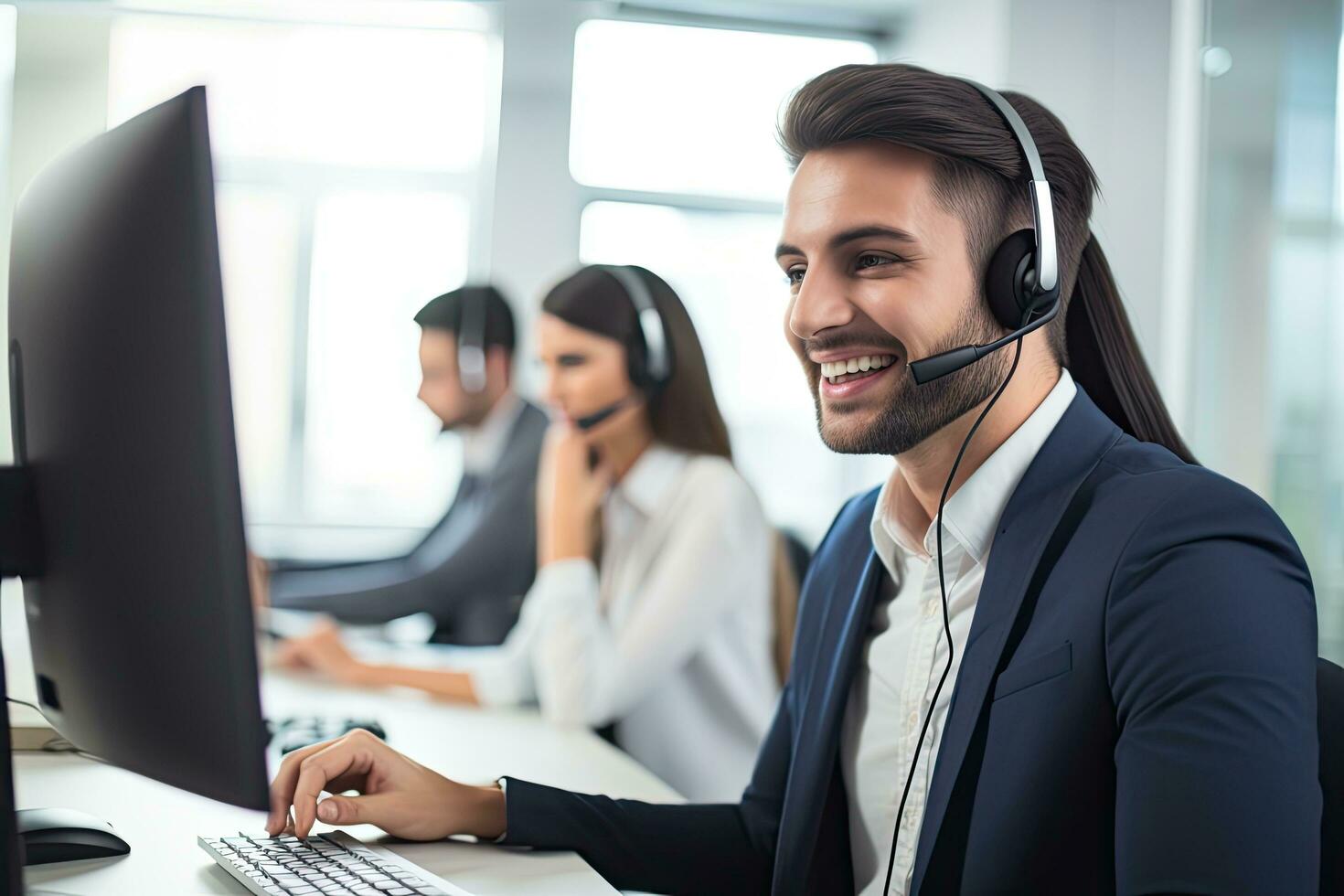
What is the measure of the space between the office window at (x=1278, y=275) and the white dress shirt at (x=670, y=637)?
3.15 feet

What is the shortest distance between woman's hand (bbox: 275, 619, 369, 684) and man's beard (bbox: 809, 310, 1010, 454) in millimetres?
1333

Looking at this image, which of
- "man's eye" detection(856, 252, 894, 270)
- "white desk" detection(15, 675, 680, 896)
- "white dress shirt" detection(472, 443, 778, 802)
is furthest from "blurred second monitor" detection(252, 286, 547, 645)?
"man's eye" detection(856, 252, 894, 270)

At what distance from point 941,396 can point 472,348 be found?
2.27 meters

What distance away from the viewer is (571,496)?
Answer: 6.64 ft

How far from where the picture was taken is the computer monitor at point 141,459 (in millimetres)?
599

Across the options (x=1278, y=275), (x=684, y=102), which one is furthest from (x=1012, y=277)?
(x=684, y=102)

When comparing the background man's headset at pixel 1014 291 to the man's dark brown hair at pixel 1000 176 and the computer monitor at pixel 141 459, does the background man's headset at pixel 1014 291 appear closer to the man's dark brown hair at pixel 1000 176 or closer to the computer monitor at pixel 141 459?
the man's dark brown hair at pixel 1000 176

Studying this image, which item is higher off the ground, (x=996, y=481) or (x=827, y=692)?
(x=996, y=481)

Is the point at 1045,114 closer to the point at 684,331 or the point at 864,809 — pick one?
the point at 864,809

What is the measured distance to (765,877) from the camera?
41.8 inches

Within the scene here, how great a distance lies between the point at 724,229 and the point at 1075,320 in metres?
3.13

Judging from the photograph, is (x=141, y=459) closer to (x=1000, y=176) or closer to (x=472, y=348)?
(x=1000, y=176)

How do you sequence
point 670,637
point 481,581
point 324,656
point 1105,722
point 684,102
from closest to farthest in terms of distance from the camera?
point 1105,722 < point 670,637 < point 324,656 < point 481,581 < point 684,102

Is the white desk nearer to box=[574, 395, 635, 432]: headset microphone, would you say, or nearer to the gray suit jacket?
box=[574, 395, 635, 432]: headset microphone
